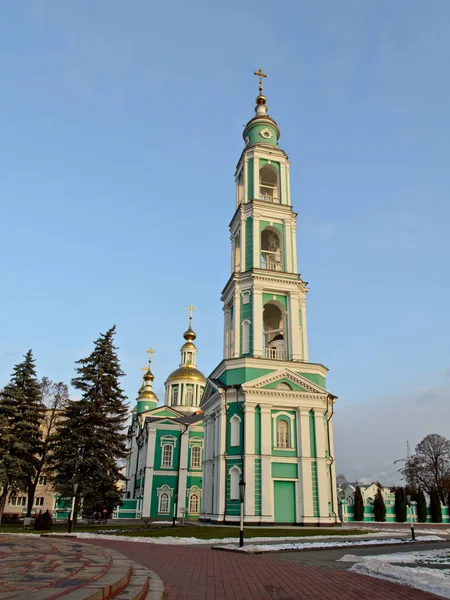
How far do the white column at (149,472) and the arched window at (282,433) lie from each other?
723 inches

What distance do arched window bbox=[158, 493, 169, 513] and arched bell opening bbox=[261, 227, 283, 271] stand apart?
22.1 m

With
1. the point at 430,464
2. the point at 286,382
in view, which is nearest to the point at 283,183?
the point at 286,382

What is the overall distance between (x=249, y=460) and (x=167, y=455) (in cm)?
1864

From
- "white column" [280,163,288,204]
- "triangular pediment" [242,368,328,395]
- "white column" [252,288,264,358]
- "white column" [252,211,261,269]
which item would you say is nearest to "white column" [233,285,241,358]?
"white column" [252,288,264,358]

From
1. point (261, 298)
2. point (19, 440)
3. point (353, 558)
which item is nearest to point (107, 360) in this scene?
point (19, 440)

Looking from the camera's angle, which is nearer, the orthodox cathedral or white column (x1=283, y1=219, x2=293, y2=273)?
the orthodox cathedral

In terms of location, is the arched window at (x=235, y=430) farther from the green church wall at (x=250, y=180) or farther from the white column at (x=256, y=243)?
the green church wall at (x=250, y=180)

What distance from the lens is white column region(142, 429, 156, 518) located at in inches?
1606

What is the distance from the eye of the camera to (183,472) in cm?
4291

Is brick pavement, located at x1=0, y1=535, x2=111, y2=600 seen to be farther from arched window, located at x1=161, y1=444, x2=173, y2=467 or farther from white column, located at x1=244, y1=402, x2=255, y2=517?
arched window, located at x1=161, y1=444, x2=173, y2=467

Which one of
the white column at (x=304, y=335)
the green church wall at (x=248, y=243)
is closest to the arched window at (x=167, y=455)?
the white column at (x=304, y=335)

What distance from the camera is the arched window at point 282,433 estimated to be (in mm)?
28031

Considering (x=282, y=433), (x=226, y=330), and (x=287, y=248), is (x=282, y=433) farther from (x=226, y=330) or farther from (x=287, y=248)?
(x=287, y=248)

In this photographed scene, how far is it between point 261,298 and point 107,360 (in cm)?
1045
